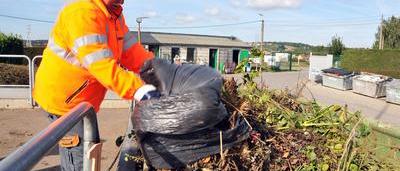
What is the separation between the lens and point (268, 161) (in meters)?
2.51

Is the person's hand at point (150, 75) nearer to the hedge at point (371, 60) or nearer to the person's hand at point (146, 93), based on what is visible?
the person's hand at point (146, 93)

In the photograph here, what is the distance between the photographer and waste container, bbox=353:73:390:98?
2244 centimetres

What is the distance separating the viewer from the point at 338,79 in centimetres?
2592

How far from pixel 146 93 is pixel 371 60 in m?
37.8

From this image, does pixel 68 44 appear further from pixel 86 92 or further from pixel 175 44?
pixel 175 44

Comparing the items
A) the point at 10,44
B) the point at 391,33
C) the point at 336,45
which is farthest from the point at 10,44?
the point at 391,33

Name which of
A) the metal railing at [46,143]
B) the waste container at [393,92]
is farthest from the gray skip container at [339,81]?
the metal railing at [46,143]

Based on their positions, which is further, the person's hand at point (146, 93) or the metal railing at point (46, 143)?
the person's hand at point (146, 93)

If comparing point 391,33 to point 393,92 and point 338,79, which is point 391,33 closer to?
point 338,79

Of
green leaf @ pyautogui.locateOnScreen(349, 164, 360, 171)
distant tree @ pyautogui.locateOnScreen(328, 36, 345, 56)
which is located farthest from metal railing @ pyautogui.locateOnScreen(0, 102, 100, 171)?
distant tree @ pyautogui.locateOnScreen(328, 36, 345, 56)

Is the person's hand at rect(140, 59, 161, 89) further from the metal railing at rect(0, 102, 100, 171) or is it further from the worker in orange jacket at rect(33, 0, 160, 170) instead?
the metal railing at rect(0, 102, 100, 171)

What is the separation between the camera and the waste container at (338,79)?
2544cm

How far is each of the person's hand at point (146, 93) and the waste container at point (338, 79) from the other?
24404 mm

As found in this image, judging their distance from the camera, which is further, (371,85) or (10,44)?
(10,44)
